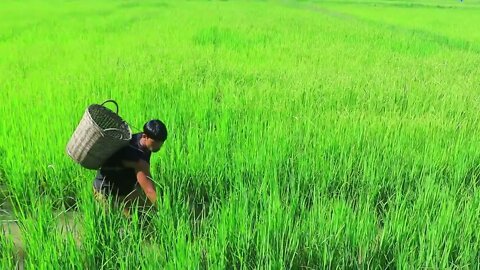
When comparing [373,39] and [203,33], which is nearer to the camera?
[203,33]

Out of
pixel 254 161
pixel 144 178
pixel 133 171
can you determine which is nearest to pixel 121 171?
pixel 133 171

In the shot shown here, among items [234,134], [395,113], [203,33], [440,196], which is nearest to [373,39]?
[203,33]

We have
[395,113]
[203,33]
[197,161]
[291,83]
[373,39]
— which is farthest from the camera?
[373,39]

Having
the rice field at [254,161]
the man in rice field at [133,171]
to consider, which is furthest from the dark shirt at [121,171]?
the rice field at [254,161]

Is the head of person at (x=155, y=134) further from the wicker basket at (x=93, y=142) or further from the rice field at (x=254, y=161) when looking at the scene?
the rice field at (x=254, y=161)

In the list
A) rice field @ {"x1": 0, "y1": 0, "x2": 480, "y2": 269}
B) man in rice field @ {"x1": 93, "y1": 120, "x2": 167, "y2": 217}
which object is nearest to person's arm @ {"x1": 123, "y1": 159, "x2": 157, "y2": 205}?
man in rice field @ {"x1": 93, "y1": 120, "x2": 167, "y2": 217}

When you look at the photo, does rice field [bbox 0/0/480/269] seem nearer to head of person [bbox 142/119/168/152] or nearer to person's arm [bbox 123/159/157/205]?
person's arm [bbox 123/159/157/205]

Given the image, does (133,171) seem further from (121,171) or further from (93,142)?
(93,142)

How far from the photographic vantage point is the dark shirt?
6.17 ft

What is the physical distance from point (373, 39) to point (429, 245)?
777 centimetres

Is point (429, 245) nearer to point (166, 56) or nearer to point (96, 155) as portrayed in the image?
point (96, 155)

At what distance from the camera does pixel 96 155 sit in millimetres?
1835

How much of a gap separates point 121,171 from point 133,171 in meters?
0.05

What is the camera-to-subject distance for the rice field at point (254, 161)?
59.5 inches
